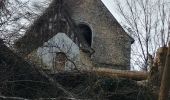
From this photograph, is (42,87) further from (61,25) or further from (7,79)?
(61,25)

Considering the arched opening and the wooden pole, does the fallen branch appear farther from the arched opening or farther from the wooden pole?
the arched opening

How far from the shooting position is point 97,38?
26484 mm

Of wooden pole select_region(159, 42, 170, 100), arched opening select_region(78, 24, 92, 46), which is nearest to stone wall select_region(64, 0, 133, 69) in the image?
arched opening select_region(78, 24, 92, 46)

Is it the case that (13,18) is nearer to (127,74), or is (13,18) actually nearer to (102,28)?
(127,74)

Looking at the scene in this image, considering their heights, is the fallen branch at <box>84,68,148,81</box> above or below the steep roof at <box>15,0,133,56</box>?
below

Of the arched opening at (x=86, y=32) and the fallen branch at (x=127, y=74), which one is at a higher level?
the arched opening at (x=86, y=32)

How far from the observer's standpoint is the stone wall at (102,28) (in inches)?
1008

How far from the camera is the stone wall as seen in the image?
84.0 ft

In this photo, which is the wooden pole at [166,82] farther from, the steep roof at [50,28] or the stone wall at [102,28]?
the stone wall at [102,28]

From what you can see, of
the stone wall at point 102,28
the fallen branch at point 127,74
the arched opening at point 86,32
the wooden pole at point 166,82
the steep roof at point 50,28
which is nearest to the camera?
the wooden pole at point 166,82

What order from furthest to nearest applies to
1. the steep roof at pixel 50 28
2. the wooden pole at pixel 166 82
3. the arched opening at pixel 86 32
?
the arched opening at pixel 86 32
the steep roof at pixel 50 28
the wooden pole at pixel 166 82

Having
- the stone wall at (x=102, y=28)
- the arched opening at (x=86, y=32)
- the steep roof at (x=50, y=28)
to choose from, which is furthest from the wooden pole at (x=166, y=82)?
the arched opening at (x=86, y=32)

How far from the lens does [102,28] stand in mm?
26609

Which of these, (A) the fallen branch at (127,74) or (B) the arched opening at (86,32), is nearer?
(A) the fallen branch at (127,74)
